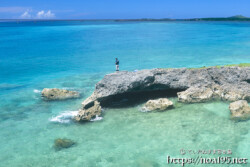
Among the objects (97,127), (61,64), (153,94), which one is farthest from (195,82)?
(61,64)

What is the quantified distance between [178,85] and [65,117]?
9142mm

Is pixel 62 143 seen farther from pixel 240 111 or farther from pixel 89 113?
pixel 240 111

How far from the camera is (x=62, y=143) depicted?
46.0 feet

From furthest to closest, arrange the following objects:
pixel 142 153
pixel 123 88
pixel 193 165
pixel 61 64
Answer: pixel 61 64 < pixel 123 88 < pixel 142 153 < pixel 193 165

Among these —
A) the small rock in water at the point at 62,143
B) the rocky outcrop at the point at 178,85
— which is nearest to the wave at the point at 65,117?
the rocky outcrop at the point at 178,85

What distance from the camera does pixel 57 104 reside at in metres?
20.1

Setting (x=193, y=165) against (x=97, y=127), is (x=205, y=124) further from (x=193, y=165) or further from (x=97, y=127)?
(x=97, y=127)

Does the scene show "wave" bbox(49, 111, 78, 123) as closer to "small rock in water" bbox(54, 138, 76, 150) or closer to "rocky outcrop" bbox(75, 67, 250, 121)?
"rocky outcrop" bbox(75, 67, 250, 121)

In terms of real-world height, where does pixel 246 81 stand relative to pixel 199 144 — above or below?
above

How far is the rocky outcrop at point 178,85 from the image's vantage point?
60.3 ft

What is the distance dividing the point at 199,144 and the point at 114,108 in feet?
23.4

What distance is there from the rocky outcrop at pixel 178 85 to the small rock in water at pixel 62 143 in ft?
12.2

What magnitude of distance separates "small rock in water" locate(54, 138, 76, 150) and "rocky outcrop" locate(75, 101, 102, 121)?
2.58 meters

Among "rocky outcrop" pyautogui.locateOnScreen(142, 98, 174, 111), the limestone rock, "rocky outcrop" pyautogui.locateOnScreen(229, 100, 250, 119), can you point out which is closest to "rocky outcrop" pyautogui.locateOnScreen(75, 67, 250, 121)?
the limestone rock
